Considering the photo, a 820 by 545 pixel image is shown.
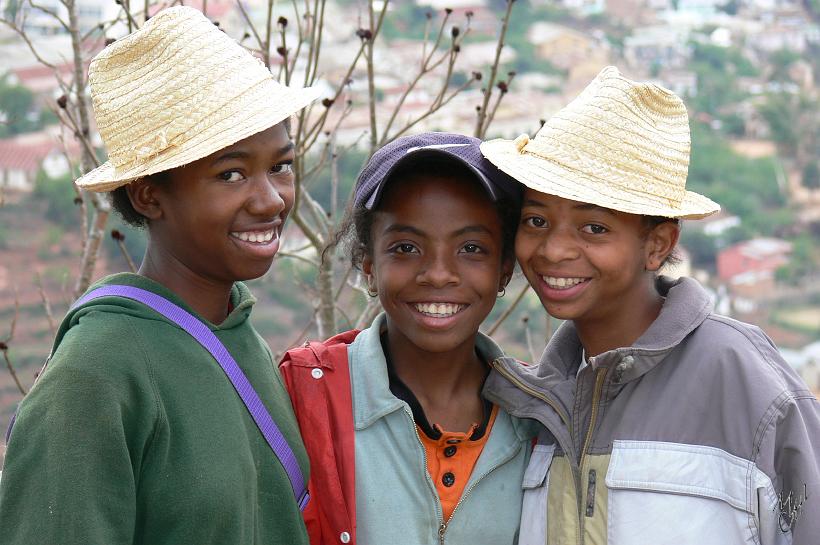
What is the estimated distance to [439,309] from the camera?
1.77 meters

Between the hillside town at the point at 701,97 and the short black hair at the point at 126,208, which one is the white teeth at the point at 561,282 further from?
the hillside town at the point at 701,97

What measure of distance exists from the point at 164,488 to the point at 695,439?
807 millimetres

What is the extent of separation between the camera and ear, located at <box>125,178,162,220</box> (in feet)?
5.04

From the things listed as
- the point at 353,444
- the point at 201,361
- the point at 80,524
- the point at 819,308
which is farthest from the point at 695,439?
the point at 819,308

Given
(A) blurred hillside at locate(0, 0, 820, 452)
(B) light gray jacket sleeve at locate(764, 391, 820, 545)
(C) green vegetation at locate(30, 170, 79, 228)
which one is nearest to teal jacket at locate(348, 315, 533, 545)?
(B) light gray jacket sleeve at locate(764, 391, 820, 545)

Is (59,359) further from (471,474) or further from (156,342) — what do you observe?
(471,474)

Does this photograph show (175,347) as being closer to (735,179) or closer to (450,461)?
(450,461)

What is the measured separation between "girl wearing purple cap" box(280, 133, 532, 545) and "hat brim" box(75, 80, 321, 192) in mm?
250

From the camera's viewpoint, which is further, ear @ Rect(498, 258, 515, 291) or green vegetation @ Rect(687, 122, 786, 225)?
green vegetation @ Rect(687, 122, 786, 225)

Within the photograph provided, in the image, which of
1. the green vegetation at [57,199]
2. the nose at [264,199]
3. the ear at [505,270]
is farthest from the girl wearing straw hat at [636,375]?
the green vegetation at [57,199]

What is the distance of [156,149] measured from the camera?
1.49 m

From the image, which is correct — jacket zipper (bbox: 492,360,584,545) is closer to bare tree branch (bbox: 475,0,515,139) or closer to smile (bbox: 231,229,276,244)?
smile (bbox: 231,229,276,244)

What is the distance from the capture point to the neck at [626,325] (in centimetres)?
178

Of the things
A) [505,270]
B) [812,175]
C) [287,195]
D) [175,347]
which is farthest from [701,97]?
[175,347]
